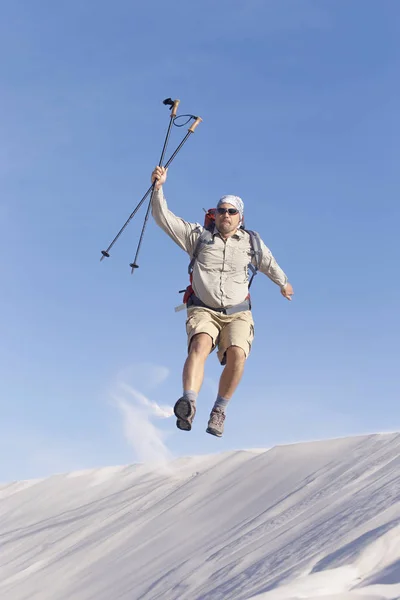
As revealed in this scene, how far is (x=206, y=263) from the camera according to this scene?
532 cm

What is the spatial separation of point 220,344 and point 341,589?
2246mm

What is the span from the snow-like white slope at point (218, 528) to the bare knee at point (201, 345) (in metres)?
1.23

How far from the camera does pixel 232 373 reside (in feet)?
17.3

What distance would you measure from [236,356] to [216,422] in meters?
0.45

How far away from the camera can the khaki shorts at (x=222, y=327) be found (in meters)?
5.24

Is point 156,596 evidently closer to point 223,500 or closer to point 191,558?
point 191,558

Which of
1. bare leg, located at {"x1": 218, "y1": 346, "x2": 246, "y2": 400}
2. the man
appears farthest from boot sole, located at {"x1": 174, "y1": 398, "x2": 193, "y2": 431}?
bare leg, located at {"x1": 218, "y1": 346, "x2": 246, "y2": 400}

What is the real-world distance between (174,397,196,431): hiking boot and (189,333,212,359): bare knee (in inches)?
17.0

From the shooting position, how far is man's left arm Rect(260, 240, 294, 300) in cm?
562

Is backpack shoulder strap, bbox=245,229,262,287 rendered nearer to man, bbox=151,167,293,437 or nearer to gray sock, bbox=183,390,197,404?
man, bbox=151,167,293,437

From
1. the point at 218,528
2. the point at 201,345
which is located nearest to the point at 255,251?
the point at 201,345

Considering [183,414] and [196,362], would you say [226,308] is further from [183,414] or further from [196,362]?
[183,414]

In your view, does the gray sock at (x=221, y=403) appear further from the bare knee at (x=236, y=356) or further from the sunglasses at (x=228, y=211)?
the sunglasses at (x=228, y=211)

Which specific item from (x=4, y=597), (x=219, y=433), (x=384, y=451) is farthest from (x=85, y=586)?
(x=384, y=451)
